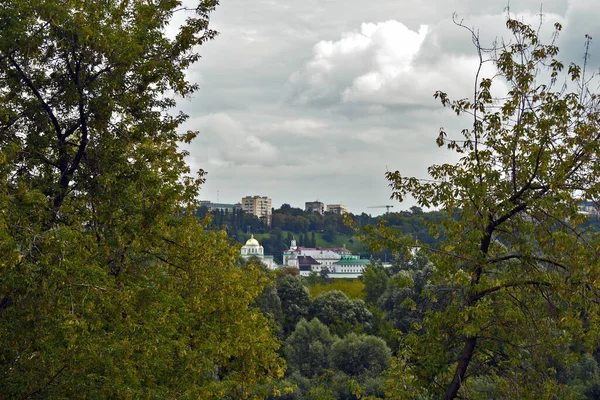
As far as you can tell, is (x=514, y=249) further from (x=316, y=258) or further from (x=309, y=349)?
(x=316, y=258)

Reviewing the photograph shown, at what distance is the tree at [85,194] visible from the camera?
365 inches

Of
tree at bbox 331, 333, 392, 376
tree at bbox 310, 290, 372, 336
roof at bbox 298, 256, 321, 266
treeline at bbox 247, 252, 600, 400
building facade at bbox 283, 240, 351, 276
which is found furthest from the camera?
building facade at bbox 283, 240, 351, 276

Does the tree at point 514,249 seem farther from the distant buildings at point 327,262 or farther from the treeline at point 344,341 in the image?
the distant buildings at point 327,262

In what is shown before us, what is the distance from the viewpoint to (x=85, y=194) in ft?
38.9

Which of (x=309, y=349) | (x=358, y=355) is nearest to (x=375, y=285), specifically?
(x=309, y=349)

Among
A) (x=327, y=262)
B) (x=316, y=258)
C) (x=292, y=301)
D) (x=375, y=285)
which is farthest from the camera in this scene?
(x=316, y=258)

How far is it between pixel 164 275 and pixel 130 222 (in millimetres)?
4469

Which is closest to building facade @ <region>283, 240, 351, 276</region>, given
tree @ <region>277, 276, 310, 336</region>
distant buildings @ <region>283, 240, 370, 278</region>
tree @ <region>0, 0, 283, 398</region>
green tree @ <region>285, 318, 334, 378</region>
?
distant buildings @ <region>283, 240, 370, 278</region>

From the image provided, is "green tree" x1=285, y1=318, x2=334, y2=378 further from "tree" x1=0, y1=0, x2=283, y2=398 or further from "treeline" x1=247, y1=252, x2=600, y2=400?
"tree" x1=0, y1=0, x2=283, y2=398

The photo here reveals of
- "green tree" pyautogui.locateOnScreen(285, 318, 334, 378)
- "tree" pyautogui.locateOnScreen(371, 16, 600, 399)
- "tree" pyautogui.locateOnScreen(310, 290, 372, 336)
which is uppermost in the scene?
"tree" pyautogui.locateOnScreen(371, 16, 600, 399)

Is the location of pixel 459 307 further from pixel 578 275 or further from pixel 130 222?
pixel 130 222

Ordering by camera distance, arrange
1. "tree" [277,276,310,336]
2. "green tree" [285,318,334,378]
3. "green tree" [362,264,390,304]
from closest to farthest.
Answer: "green tree" [285,318,334,378]
"tree" [277,276,310,336]
"green tree" [362,264,390,304]

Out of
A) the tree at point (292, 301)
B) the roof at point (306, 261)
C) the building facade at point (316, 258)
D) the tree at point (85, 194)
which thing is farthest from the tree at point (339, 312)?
the roof at point (306, 261)

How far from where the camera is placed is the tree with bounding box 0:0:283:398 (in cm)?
927
